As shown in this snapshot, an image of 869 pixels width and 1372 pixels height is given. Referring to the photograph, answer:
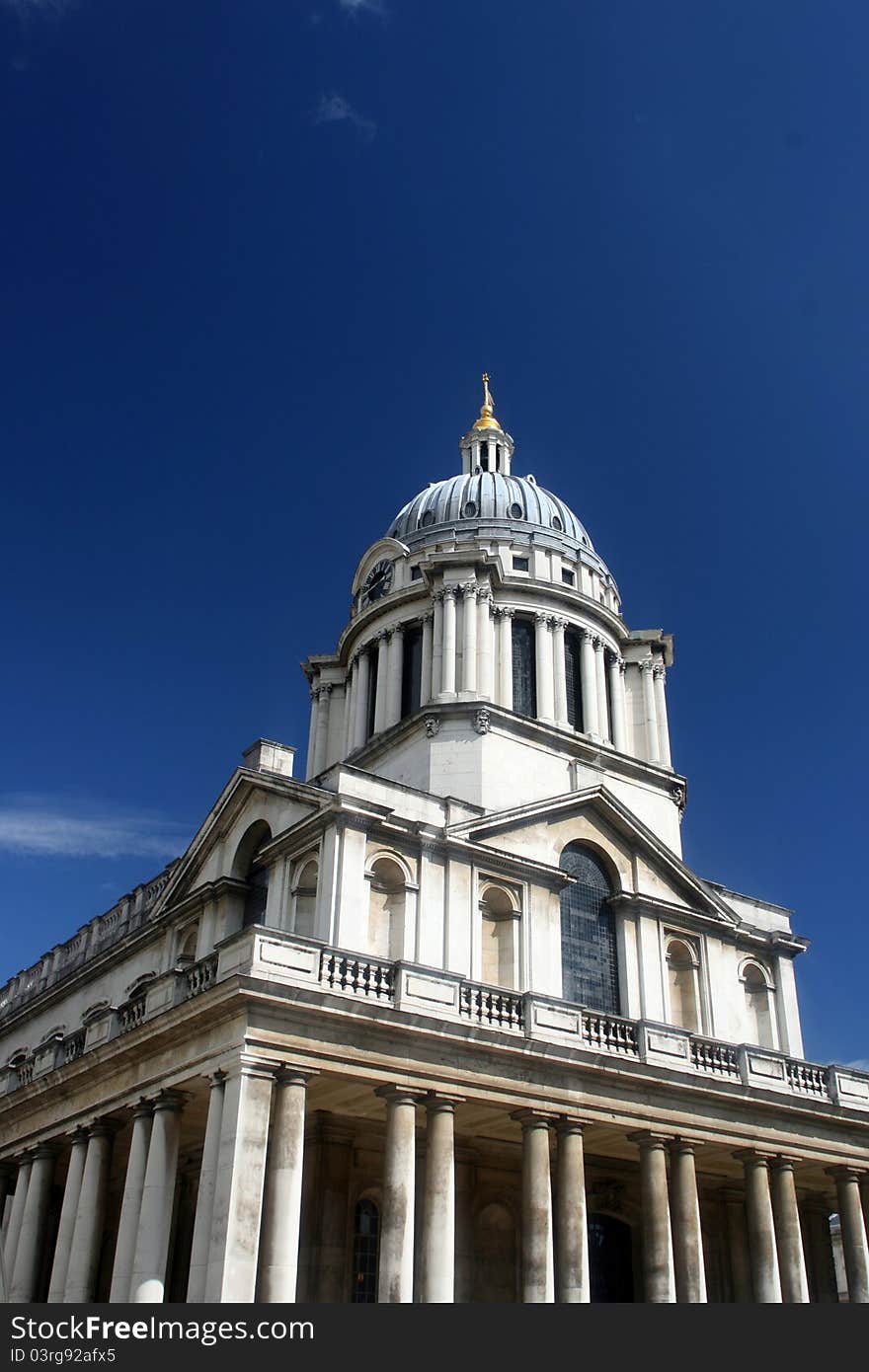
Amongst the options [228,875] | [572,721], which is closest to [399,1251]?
[228,875]

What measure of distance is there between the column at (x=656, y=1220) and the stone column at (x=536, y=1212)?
246 centimetres

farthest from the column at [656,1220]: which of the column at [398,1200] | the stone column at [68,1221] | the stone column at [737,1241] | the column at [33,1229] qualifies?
the column at [33,1229]

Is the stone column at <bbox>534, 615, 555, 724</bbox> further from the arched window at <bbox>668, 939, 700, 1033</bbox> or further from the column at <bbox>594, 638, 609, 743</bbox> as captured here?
the arched window at <bbox>668, 939, 700, 1033</bbox>

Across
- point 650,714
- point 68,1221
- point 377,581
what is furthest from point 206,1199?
point 377,581

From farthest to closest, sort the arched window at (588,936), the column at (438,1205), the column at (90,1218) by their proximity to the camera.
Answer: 1. the arched window at (588,936)
2. the column at (90,1218)
3. the column at (438,1205)

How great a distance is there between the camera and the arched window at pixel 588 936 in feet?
111

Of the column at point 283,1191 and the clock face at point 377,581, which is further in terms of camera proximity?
the clock face at point 377,581

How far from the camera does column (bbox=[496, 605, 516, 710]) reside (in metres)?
41.6

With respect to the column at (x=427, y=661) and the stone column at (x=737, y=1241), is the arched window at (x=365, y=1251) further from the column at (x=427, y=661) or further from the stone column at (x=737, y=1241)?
the column at (x=427, y=661)

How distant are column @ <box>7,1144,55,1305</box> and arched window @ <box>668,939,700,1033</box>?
1683 cm

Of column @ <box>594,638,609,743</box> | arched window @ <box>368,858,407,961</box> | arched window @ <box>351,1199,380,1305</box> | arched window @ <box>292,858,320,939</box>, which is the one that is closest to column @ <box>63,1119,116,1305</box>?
arched window @ <box>351,1199,380,1305</box>

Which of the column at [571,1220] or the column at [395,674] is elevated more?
the column at [395,674]

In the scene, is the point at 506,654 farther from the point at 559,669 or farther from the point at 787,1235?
the point at 787,1235

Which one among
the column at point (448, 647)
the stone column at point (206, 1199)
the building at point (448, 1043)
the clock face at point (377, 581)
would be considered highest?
the clock face at point (377, 581)
